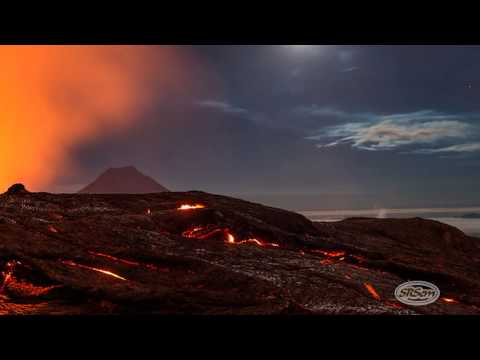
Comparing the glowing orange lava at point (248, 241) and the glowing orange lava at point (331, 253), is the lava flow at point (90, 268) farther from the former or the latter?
the glowing orange lava at point (331, 253)

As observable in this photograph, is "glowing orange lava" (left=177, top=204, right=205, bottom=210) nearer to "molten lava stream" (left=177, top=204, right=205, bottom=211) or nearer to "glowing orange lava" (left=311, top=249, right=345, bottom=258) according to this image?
"molten lava stream" (left=177, top=204, right=205, bottom=211)

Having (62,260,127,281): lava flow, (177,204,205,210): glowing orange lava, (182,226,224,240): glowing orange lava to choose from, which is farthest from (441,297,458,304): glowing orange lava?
(62,260,127,281): lava flow

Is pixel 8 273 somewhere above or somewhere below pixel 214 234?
below

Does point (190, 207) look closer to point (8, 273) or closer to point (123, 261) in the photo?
point (123, 261)

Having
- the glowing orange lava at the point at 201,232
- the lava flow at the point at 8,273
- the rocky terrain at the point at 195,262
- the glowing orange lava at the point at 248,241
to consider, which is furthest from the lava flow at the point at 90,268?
the glowing orange lava at the point at 248,241

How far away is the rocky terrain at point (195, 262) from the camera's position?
6.29 metres

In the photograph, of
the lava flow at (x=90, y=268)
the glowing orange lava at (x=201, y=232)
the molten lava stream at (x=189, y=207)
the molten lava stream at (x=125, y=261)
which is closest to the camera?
the lava flow at (x=90, y=268)

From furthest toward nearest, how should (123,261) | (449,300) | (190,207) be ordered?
1. (190,207)
2. (449,300)
3. (123,261)

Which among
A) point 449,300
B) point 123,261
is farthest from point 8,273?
point 449,300

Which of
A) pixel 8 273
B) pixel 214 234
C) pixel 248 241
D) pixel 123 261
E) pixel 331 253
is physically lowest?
pixel 8 273

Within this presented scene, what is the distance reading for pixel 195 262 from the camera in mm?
7348

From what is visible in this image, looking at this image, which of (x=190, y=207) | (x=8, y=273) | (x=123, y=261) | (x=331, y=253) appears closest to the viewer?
(x=8, y=273)
